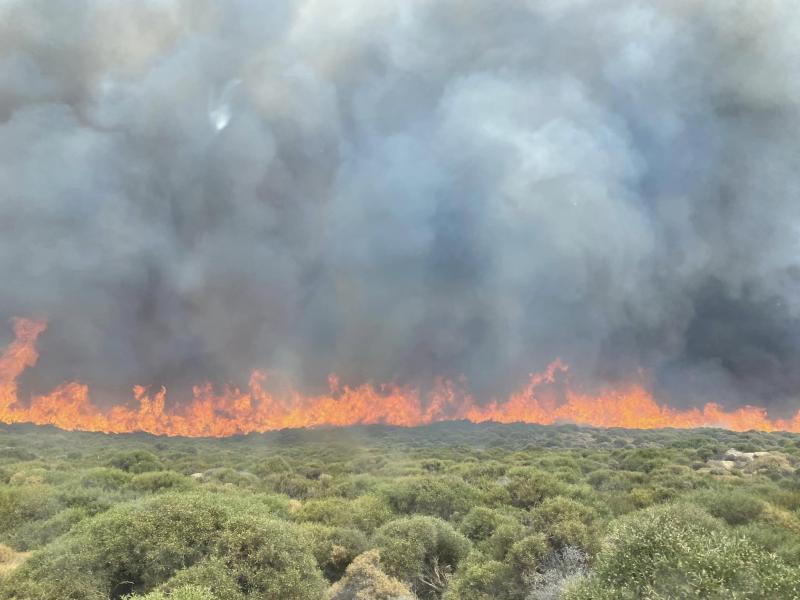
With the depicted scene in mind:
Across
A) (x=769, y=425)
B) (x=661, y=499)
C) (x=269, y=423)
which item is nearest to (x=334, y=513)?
(x=661, y=499)

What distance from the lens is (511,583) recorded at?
29.3 m

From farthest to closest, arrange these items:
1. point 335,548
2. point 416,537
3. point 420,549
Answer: point 335,548 → point 416,537 → point 420,549

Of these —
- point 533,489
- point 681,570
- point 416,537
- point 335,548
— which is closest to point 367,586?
point 416,537

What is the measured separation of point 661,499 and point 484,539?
20101mm

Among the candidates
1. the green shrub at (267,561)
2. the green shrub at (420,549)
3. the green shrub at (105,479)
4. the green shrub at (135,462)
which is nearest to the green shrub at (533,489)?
the green shrub at (420,549)

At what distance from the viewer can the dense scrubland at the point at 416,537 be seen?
65.0ft

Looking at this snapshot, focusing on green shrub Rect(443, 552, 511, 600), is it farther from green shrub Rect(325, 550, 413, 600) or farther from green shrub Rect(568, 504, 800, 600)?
green shrub Rect(568, 504, 800, 600)

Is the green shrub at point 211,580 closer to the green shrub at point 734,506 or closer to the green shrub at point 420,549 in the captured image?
the green shrub at point 420,549

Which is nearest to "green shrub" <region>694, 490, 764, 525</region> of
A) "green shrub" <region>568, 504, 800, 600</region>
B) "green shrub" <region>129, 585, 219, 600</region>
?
"green shrub" <region>568, 504, 800, 600</region>

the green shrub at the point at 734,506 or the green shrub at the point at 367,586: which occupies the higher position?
the green shrub at the point at 734,506

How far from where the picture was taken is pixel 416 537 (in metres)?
35.8

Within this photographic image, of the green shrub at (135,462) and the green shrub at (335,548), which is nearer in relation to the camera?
the green shrub at (335,548)

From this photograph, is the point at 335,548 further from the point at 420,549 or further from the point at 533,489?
the point at 533,489

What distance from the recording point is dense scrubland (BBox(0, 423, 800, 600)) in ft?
65.0
